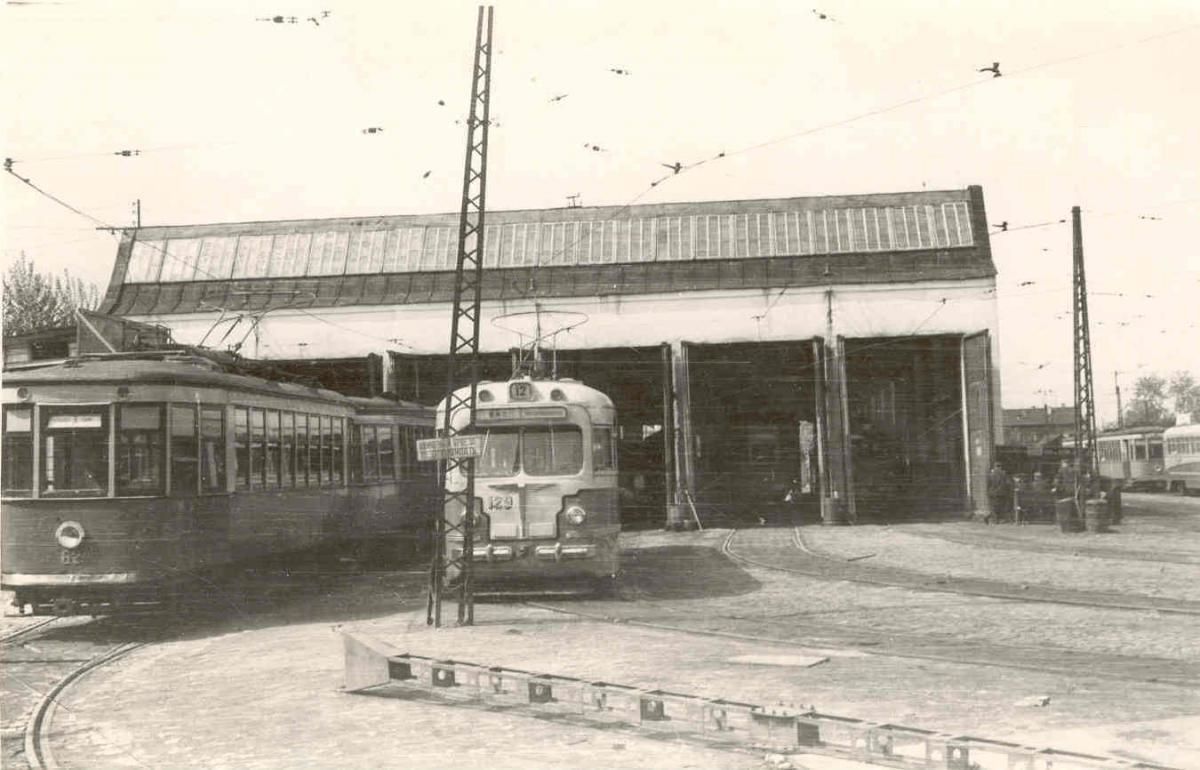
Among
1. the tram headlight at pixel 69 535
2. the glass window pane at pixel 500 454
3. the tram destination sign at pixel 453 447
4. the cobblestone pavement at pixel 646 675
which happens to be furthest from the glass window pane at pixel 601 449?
the tram headlight at pixel 69 535

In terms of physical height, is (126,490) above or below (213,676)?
above

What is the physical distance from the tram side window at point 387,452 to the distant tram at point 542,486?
5439 mm

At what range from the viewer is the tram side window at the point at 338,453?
18.2 m

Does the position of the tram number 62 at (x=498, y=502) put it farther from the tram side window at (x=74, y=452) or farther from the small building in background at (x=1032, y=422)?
the small building in background at (x=1032, y=422)

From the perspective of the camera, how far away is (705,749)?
6895mm

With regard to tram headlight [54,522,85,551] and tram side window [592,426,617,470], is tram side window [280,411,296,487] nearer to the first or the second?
tram headlight [54,522,85,551]

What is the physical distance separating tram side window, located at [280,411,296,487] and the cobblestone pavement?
1579 millimetres

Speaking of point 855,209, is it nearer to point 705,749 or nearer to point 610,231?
point 610,231

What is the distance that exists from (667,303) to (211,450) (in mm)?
19606

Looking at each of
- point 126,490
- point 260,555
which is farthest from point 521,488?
point 126,490

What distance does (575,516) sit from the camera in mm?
14547

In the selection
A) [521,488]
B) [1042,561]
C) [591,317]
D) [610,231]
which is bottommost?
[1042,561]

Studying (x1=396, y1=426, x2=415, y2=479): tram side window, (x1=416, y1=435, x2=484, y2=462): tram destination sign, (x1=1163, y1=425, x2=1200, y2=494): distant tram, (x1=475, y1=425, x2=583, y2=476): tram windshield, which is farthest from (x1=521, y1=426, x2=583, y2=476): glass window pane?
(x1=1163, y1=425, x2=1200, y2=494): distant tram

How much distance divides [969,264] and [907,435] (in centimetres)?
982
